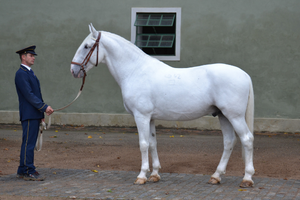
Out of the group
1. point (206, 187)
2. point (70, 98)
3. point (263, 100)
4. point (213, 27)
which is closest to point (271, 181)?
point (206, 187)

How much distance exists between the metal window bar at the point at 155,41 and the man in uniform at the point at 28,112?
21.6ft

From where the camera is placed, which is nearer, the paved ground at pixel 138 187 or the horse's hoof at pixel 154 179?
the paved ground at pixel 138 187

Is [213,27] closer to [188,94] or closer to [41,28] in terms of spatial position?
[41,28]

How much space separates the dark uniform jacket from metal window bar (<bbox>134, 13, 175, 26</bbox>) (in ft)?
22.2

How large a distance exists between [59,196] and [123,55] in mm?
2152

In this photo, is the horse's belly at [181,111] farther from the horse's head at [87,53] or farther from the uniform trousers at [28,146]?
the uniform trousers at [28,146]

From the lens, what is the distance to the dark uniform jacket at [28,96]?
5.30 m

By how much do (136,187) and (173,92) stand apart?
1.36 meters

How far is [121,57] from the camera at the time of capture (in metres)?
5.32

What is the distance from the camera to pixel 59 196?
434 centimetres

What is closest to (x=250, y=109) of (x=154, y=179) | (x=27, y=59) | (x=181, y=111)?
(x=181, y=111)

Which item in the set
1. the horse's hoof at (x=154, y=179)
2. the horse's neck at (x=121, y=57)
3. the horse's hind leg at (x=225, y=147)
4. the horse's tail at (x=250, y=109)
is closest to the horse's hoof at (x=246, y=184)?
the horse's hind leg at (x=225, y=147)

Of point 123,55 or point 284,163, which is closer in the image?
point 123,55

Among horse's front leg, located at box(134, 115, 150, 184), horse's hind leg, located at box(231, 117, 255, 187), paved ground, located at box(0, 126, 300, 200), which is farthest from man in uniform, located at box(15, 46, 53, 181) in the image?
horse's hind leg, located at box(231, 117, 255, 187)
